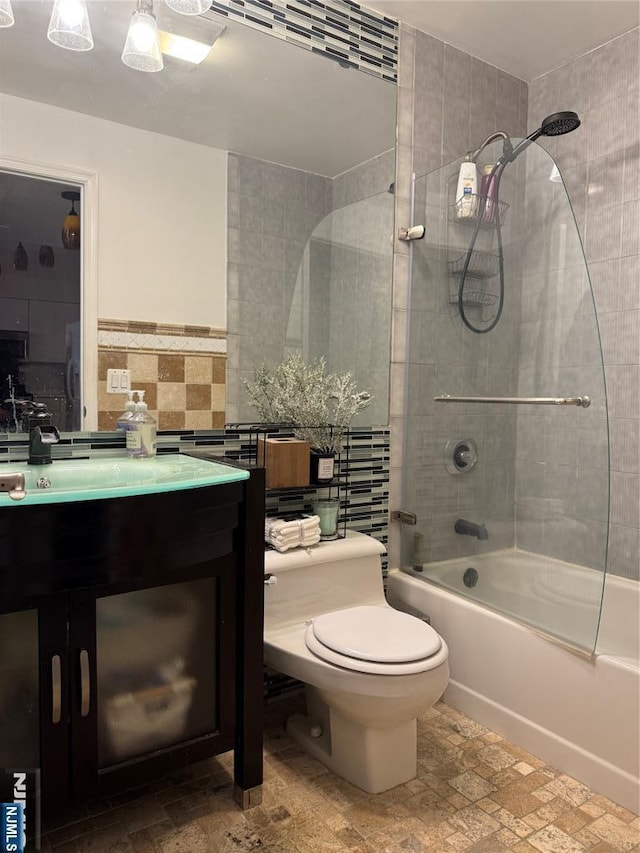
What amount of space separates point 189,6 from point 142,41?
169mm

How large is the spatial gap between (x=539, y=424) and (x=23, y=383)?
161 centimetres

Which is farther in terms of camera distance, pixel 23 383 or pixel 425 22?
pixel 425 22

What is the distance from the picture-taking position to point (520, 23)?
7.82 ft

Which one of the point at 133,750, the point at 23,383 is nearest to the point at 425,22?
the point at 23,383

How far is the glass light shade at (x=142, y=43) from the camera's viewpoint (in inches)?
69.5

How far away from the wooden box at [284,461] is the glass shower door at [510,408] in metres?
0.57

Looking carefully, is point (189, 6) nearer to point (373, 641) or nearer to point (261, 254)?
point (261, 254)

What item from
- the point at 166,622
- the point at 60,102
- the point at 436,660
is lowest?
the point at 436,660

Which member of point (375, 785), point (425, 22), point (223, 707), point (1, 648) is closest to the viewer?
point (1, 648)

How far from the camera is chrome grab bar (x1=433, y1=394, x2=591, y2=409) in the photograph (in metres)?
1.96

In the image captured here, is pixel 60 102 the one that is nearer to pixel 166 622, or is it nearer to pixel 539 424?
pixel 166 622

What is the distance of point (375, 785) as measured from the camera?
1797mm

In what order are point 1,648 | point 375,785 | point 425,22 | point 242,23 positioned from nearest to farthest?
1. point 1,648
2. point 375,785
3. point 242,23
4. point 425,22

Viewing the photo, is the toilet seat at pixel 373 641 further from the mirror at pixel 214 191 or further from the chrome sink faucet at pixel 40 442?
the chrome sink faucet at pixel 40 442
